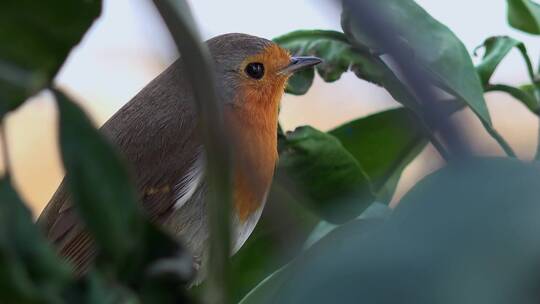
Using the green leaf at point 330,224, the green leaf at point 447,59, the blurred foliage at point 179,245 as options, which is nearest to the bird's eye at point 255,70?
the green leaf at point 330,224

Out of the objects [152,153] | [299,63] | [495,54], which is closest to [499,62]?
[495,54]

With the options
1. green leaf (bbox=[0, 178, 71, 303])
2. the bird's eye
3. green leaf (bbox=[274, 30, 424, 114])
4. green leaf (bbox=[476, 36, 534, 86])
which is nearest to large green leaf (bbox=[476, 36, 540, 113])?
green leaf (bbox=[476, 36, 534, 86])

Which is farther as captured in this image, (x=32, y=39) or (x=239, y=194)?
(x=239, y=194)

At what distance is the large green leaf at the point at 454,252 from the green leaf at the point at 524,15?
786 millimetres

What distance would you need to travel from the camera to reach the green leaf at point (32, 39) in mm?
377

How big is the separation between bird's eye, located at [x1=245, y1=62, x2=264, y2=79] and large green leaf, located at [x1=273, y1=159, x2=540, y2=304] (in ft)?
4.71

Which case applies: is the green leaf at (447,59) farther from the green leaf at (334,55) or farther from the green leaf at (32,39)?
the green leaf at (32,39)

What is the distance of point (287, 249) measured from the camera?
108 centimetres

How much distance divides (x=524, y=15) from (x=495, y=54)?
6 cm

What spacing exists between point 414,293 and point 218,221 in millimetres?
68

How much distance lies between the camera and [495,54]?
1112mm

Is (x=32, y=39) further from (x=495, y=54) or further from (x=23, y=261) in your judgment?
(x=495, y=54)

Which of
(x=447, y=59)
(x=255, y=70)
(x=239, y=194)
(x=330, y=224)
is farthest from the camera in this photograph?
(x=255, y=70)

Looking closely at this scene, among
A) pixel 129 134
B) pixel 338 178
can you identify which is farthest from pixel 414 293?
pixel 129 134
